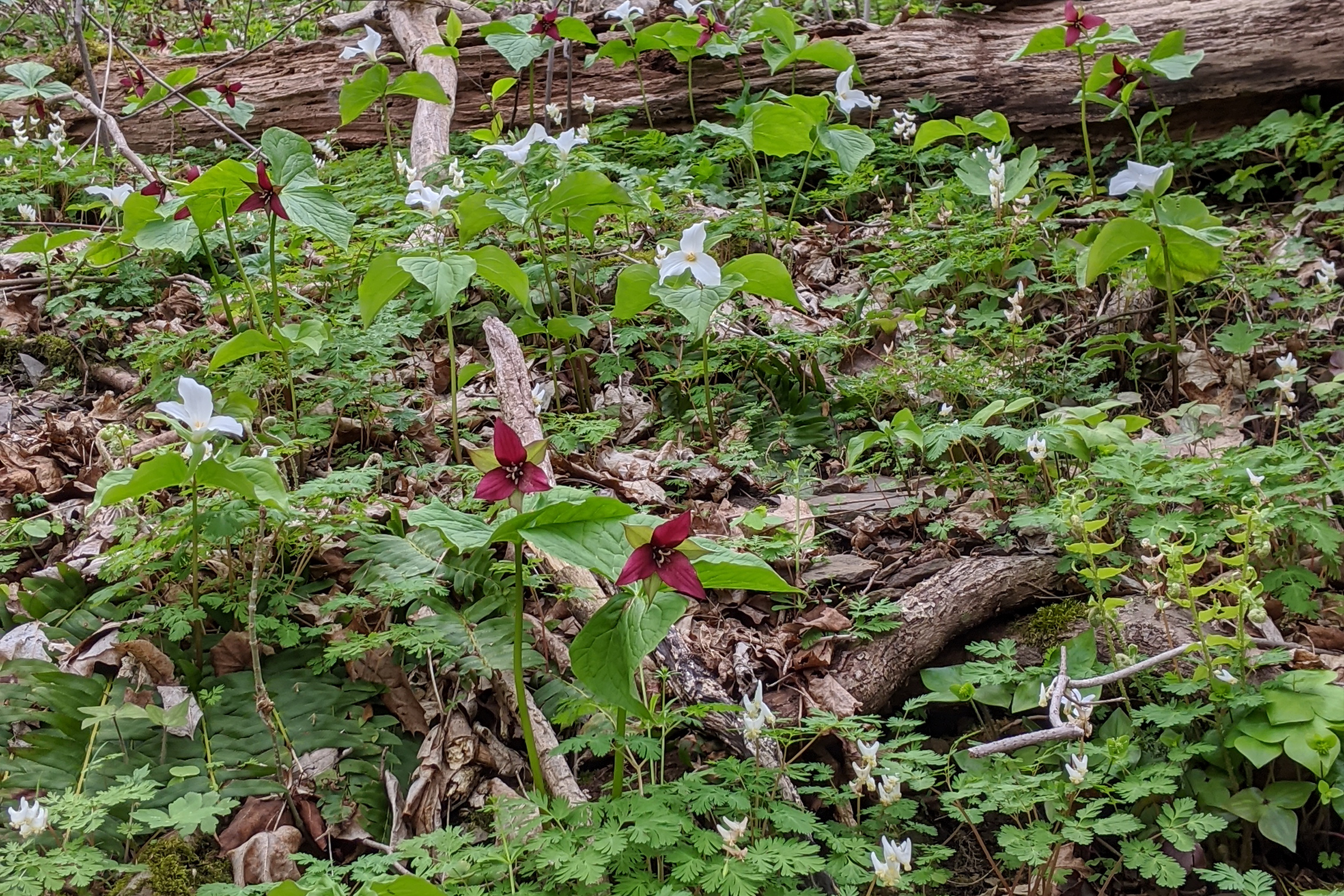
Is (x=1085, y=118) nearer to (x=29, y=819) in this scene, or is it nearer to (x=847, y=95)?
(x=847, y=95)

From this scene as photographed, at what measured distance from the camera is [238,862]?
177 centimetres

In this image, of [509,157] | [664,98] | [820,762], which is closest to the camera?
[820,762]

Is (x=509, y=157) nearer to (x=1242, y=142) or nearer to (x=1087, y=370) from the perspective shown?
(x=1087, y=370)

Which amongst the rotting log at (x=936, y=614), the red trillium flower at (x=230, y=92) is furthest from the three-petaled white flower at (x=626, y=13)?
the rotting log at (x=936, y=614)

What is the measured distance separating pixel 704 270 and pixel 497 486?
1.43 metres

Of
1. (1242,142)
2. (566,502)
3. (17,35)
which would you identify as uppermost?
(17,35)

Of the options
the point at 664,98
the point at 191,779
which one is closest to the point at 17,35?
the point at 664,98

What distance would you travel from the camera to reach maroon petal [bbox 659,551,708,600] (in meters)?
1.40

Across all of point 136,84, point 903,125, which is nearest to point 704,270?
point 903,125

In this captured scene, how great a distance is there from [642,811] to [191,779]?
0.99 meters

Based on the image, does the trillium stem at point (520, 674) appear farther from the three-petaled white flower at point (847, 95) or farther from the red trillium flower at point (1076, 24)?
the red trillium flower at point (1076, 24)

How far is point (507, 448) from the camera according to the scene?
1530mm

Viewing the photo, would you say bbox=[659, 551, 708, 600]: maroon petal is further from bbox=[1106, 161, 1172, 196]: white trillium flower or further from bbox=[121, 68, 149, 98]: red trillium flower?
bbox=[121, 68, 149, 98]: red trillium flower

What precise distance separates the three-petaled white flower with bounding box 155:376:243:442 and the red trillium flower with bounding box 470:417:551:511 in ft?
1.91
